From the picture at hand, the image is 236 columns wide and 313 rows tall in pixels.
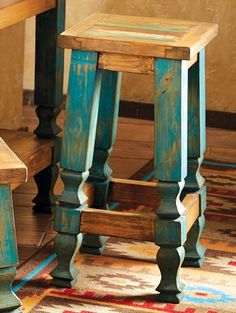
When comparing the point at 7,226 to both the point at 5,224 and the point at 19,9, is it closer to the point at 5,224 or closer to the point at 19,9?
the point at 5,224

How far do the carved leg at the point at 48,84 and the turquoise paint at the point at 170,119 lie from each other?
79 centimetres

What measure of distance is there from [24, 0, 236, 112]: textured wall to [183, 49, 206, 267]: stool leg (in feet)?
6.04

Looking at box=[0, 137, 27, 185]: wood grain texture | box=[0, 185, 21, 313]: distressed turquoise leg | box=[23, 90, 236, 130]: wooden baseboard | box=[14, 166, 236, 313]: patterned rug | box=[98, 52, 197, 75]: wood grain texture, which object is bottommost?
box=[23, 90, 236, 130]: wooden baseboard

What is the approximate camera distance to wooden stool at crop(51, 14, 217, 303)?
265 centimetres

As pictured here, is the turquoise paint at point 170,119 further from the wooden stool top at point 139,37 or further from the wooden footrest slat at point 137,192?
the wooden footrest slat at point 137,192

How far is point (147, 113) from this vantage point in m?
4.96

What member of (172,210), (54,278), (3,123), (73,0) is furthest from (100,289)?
(73,0)

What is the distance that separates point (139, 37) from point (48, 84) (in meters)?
0.74

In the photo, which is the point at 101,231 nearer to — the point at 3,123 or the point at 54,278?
the point at 54,278

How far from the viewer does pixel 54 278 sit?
9.39ft

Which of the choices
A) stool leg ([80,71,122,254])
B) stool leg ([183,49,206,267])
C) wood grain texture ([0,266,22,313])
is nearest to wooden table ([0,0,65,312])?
stool leg ([80,71,122,254])

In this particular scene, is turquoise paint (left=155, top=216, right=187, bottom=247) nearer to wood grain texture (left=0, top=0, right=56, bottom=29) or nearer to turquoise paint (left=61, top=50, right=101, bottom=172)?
turquoise paint (left=61, top=50, right=101, bottom=172)

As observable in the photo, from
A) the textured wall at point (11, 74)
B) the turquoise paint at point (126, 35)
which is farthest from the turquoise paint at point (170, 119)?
the textured wall at point (11, 74)

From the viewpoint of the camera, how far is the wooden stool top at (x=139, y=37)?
2.63 meters
